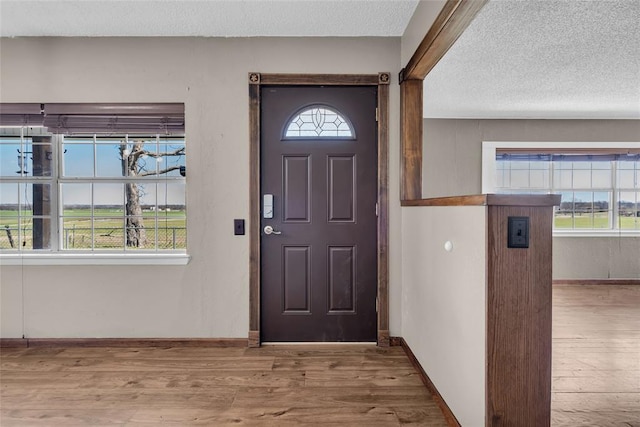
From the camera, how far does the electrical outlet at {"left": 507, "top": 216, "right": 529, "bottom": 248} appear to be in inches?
51.8

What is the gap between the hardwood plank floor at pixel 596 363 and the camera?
1806mm

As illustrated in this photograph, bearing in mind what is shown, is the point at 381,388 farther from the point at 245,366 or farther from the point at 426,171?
the point at 426,171

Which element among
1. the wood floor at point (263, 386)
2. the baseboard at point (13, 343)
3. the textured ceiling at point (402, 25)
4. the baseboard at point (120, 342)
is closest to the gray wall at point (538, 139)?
the textured ceiling at point (402, 25)

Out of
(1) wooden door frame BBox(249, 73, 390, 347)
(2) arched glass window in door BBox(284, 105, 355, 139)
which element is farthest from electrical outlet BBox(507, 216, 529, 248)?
(2) arched glass window in door BBox(284, 105, 355, 139)

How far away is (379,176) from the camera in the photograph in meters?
2.69

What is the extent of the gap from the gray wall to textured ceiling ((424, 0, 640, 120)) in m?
0.14

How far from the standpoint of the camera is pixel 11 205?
289 centimetres

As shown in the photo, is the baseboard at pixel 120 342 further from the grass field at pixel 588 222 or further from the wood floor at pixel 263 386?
the grass field at pixel 588 222

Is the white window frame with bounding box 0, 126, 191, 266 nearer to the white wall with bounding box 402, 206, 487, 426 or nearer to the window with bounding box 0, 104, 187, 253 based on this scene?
the window with bounding box 0, 104, 187, 253

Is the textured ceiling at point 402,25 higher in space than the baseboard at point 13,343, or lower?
higher

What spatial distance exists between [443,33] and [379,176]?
1.10 m

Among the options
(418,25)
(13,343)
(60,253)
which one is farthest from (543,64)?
(13,343)

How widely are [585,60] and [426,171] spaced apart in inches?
81.0

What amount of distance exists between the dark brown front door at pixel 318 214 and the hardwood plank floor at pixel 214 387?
0.25 m
